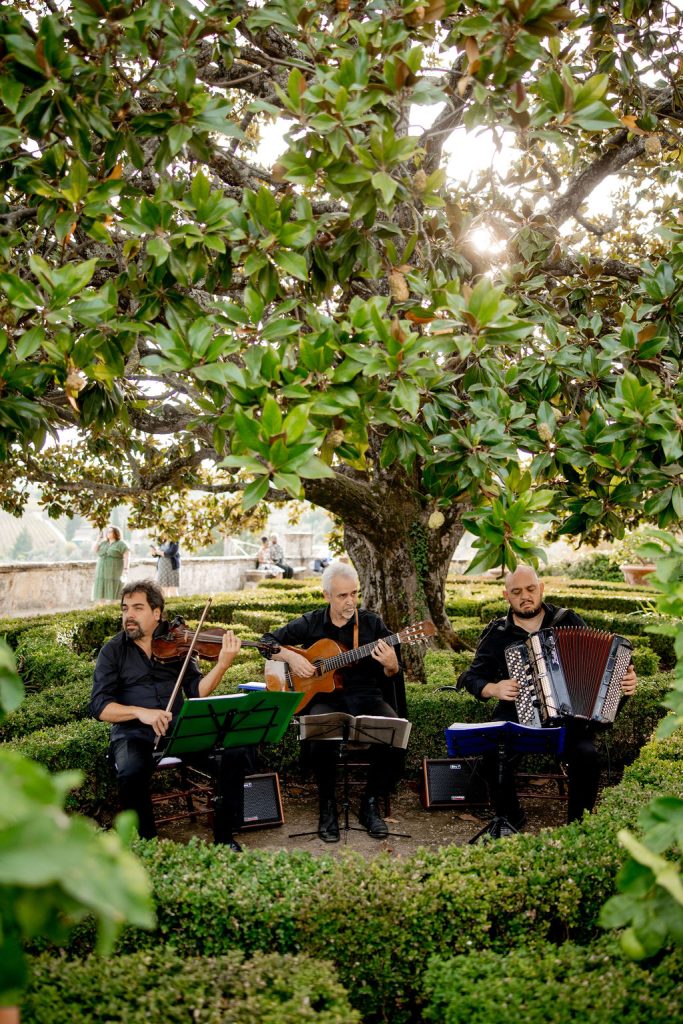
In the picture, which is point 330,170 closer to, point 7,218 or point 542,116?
point 542,116

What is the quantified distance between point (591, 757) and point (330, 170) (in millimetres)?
4078

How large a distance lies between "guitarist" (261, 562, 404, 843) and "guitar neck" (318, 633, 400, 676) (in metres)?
0.05

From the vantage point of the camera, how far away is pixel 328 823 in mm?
5711

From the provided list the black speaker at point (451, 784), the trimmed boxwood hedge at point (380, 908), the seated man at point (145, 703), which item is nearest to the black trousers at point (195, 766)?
the seated man at point (145, 703)

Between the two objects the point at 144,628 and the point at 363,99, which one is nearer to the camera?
the point at 363,99

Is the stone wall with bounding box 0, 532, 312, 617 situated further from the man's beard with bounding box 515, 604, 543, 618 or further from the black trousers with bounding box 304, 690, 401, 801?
the man's beard with bounding box 515, 604, 543, 618

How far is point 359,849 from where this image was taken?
5422 millimetres

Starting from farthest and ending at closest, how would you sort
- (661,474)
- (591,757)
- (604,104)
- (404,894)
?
(591,757), (661,474), (404,894), (604,104)

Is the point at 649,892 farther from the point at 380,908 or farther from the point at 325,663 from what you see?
the point at 325,663

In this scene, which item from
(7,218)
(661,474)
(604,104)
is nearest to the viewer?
(604,104)

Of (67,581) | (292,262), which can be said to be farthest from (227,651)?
(67,581)

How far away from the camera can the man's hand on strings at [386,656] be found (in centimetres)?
606

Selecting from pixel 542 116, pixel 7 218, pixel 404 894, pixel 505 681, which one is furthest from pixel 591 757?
pixel 7 218

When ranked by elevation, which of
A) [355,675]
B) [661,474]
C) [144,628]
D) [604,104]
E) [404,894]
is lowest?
[404,894]
